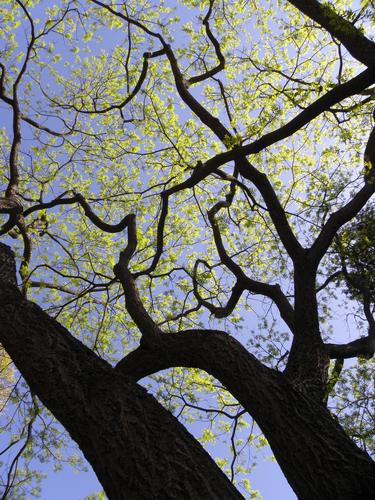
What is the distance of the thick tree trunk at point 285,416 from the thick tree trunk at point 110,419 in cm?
56

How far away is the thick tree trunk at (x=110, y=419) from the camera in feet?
7.69

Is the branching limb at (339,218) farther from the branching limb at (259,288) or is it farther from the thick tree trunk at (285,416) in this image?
the thick tree trunk at (285,416)

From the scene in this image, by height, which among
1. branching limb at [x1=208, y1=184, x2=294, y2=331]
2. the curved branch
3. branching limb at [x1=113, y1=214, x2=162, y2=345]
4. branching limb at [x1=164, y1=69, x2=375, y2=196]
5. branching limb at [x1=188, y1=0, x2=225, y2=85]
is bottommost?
branching limb at [x1=113, y1=214, x2=162, y2=345]

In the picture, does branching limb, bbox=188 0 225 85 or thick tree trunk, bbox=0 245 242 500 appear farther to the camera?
branching limb, bbox=188 0 225 85

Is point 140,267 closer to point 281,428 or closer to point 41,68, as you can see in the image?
point 41,68

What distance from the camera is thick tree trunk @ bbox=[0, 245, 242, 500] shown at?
234 cm

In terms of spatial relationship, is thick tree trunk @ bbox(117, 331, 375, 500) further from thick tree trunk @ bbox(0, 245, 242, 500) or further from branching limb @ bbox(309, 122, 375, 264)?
branching limb @ bbox(309, 122, 375, 264)

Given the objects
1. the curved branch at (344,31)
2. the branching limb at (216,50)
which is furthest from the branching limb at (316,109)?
the branching limb at (216,50)

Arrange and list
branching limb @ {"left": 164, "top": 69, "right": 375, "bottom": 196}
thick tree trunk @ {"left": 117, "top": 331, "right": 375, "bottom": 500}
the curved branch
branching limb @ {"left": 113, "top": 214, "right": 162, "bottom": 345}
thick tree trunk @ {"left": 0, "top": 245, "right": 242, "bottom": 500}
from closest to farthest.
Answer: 1. thick tree trunk @ {"left": 0, "top": 245, "right": 242, "bottom": 500}
2. thick tree trunk @ {"left": 117, "top": 331, "right": 375, "bottom": 500}
3. branching limb @ {"left": 113, "top": 214, "right": 162, "bottom": 345}
4. branching limb @ {"left": 164, "top": 69, "right": 375, "bottom": 196}
5. the curved branch

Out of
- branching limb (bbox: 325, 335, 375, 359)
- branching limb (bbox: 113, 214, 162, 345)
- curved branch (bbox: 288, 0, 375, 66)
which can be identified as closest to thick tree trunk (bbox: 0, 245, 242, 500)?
branching limb (bbox: 113, 214, 162, 345)

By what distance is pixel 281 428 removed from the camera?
9.62ft

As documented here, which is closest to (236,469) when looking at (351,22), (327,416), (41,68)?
(327,416)

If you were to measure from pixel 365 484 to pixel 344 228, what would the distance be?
223 inches

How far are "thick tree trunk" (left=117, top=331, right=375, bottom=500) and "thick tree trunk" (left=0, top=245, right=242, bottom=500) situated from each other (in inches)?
22.1
